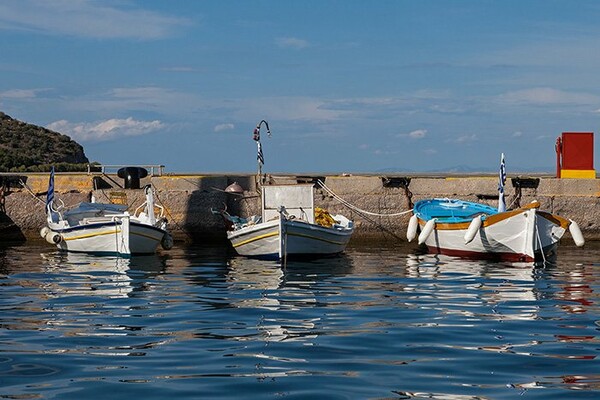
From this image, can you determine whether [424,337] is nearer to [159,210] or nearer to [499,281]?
[499,281]

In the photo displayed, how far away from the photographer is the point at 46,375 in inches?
352

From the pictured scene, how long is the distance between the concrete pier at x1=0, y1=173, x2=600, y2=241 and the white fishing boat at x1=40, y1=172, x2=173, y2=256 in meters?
2.03

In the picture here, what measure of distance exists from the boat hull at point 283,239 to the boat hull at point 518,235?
2.99 metres

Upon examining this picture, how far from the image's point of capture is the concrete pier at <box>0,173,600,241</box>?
2472cm

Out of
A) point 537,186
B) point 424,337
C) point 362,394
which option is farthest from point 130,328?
point 537,186

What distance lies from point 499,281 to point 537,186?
8671mm

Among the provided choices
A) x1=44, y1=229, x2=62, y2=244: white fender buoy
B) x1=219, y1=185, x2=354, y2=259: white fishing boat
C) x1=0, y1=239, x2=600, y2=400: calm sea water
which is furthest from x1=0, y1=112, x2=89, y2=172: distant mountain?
x1=0, y1=239, x2=600, y2=400: calm sea water

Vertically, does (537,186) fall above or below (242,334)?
above

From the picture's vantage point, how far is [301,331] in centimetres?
1146

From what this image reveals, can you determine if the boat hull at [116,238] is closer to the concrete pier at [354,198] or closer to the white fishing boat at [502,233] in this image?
the concrete pier at [354,198]

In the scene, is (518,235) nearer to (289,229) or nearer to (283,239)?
(289,229)

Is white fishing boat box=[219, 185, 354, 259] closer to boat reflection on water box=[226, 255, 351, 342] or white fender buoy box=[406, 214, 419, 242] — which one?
boat reflection on water box=[226, 255, 351, 342]

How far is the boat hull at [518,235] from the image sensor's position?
20.5m

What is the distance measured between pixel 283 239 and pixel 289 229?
10.8 inches
